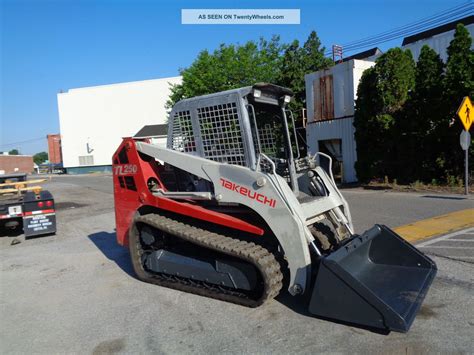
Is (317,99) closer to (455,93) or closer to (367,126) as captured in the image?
(367,126)

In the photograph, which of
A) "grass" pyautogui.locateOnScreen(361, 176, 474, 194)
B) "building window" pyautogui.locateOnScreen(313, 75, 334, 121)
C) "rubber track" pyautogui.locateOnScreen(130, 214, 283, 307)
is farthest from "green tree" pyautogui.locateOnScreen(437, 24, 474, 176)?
"rubber track" pyautogui.locateOnScreen(130, 214, 283, 307)

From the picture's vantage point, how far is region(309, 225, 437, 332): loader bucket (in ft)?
11.5

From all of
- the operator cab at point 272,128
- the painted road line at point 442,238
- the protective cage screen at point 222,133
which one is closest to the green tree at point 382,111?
the painted road line at point 442,238

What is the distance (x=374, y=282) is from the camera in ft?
13.9

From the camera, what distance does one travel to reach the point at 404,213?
947 centimetres

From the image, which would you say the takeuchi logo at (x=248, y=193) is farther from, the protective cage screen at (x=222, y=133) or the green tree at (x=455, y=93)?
the green tree at (x=455, y=93)

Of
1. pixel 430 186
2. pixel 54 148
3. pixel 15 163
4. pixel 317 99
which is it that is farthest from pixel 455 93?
pixel 54 148

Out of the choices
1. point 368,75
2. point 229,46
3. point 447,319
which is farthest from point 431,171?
point 229,46

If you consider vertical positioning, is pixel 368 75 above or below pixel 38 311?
above

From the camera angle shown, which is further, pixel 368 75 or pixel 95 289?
pixel 368 75

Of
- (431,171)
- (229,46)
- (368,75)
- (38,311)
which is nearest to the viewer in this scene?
(38,311)

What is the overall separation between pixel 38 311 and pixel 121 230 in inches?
64.4

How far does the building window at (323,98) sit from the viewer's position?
1842 centimetres

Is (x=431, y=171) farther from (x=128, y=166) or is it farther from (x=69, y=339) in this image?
(x=69, y=339)
